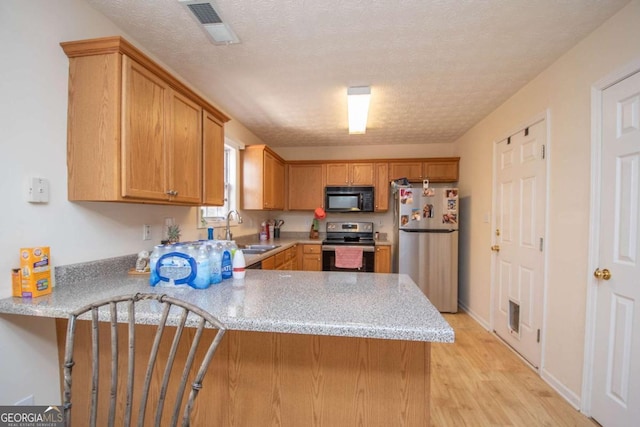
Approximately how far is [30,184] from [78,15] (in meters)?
0.95

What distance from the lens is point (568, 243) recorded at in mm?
1894

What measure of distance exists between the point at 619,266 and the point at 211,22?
105 inches

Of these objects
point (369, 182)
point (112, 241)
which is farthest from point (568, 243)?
point (112, 241)

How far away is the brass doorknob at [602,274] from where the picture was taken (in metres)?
1.58

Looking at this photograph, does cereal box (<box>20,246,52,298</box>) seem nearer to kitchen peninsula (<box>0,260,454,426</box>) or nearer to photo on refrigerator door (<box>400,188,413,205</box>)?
kitchen peninsula (<box>0,260,454,426</box>)

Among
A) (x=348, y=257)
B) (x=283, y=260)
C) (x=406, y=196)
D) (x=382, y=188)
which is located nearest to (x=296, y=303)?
(x=283, y=260)

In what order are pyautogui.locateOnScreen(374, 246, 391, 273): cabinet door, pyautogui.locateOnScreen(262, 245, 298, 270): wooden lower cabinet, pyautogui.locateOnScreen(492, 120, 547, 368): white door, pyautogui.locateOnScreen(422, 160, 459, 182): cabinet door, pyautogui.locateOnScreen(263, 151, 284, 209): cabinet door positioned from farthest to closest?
pyautogui.locateOnScreen(422, 160, 459, 182): cabinet door, pyautogui.locateOnScreen(374, 246, 391, 273): cabinet door, pyautogui.locateOnScreen(263, 151, 284, 209): cabinet door, pyautogui.locateOnScreen(262, 245, 298, 270): wooden lower cabinet, pyautogui.locateOnScreen(492, 120, 547, 368): white door

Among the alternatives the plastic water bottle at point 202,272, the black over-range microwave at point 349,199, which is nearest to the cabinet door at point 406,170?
the black over-range microwave at point 349,199

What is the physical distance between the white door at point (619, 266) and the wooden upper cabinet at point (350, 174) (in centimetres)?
276

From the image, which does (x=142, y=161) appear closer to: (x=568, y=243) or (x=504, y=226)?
(x=568, y=243)

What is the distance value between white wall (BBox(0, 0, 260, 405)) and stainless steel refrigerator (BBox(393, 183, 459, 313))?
3239 mm

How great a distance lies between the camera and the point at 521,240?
2.47 metres

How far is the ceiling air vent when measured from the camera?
1463 mm

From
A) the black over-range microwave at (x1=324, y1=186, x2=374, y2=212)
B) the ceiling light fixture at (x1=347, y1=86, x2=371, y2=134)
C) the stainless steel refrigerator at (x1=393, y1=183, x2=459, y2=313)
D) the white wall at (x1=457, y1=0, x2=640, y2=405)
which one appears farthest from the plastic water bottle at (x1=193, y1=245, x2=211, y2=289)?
the black over-range microwave at (x1=324, y1=186, x2=374, y2=212)
